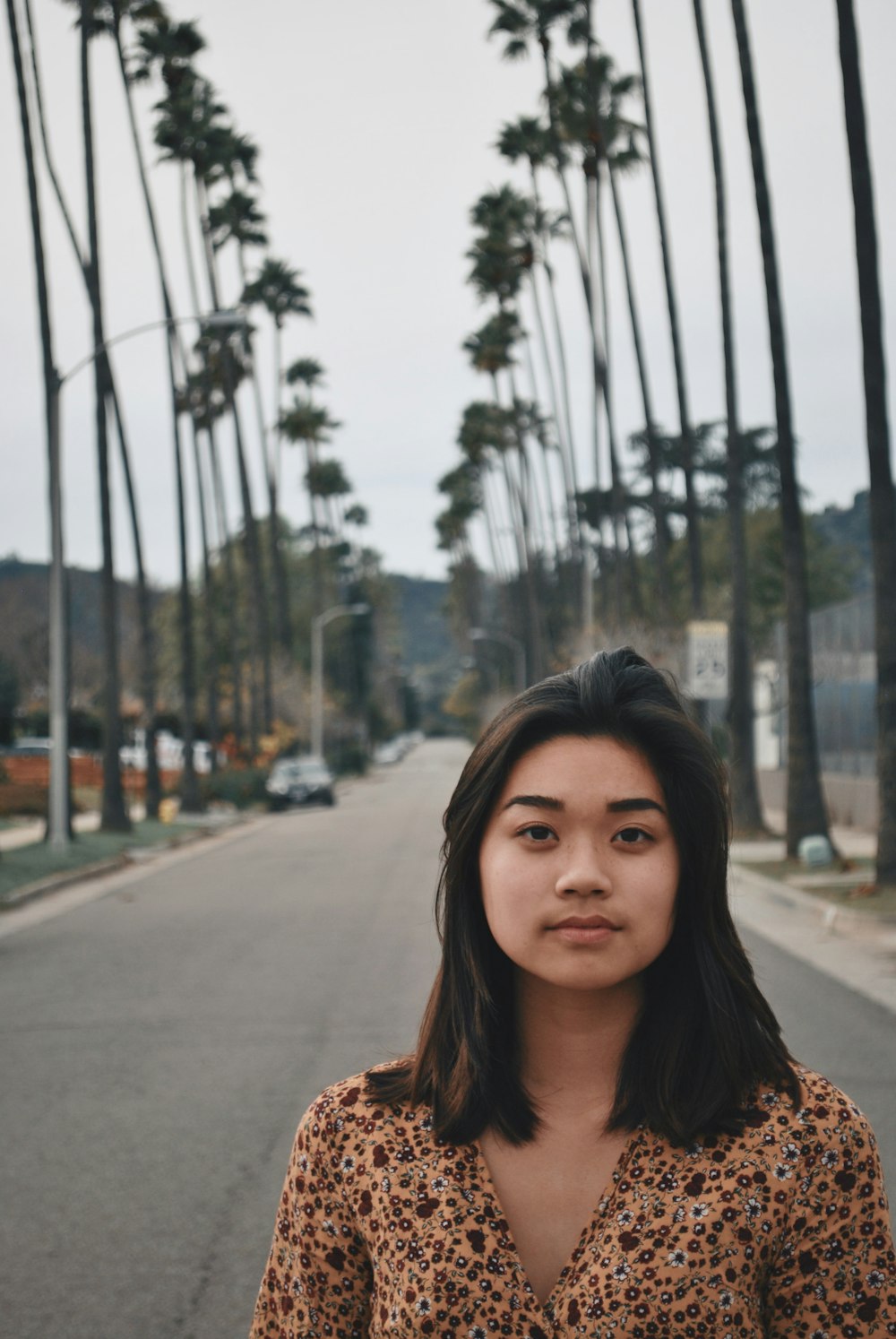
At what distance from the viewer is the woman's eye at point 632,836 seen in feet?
6.56

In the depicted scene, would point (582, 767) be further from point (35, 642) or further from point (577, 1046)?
point (35, 642)

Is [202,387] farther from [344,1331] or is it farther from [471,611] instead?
[471,611]

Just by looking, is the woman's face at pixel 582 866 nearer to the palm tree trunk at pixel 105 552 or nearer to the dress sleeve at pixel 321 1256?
the dress sleeve at pixel 321 1256

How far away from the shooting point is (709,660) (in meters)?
22.3

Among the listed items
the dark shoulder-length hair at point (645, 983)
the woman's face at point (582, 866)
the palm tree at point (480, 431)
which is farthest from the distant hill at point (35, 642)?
the woman's face at point (582, 866)

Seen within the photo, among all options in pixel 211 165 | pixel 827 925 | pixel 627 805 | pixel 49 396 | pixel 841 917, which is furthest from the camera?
pixel 211 165

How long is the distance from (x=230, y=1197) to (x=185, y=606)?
114ft

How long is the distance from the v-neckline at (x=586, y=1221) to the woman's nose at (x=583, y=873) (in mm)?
323

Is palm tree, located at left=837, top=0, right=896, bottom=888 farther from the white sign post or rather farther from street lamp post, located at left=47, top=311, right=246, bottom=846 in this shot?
street lamp post, located at left=47, top=311, right=246, bottom=846

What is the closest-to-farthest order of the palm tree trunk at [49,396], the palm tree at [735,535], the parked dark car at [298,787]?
the palm tree trunk at [49,396]
the palm tree at [735,535]
the parked dark car at [298,787]

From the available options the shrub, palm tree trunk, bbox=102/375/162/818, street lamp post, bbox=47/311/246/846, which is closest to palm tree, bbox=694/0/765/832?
street lamp post, bbox=47/311/246/846

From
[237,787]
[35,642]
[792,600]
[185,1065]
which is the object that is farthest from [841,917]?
[35,642]

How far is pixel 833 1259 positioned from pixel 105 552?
30.9m

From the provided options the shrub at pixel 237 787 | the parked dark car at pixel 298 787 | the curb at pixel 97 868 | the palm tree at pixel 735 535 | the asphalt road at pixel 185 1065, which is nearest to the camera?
the asphalt road at pixel 185 1065
